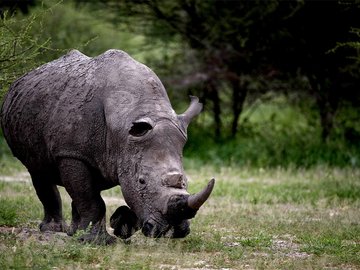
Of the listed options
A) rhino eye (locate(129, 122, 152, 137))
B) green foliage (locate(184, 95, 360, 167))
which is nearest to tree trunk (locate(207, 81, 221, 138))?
green foliage (locate(184, 95, 360, 167))

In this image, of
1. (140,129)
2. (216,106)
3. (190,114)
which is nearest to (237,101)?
(216,106)

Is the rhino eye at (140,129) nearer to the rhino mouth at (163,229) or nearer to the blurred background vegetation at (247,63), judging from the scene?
the rhino mouth at (163,229)

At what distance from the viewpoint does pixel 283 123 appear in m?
19.9

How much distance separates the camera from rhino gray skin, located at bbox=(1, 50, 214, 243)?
7968 mm

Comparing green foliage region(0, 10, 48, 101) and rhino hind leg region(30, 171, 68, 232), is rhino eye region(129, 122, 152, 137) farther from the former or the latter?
green foliage region(0, 10, 48, 101)

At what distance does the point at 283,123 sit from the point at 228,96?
4.77ft

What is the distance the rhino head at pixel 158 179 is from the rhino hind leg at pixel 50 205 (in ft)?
5.91

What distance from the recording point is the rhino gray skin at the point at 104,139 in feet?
26.1

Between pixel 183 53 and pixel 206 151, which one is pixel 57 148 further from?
pixel 183 53

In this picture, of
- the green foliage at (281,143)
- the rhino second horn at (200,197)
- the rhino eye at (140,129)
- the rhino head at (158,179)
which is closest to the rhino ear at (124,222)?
the rhino head at (158,179)

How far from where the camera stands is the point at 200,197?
7.44m

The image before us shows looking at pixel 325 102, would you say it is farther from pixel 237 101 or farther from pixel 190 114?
pixel 190 114

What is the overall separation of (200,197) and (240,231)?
2.72 meters

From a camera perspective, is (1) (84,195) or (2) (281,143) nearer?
(1) (84,195)
